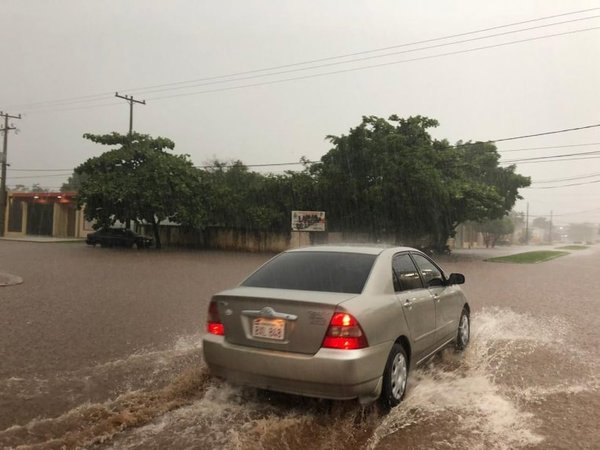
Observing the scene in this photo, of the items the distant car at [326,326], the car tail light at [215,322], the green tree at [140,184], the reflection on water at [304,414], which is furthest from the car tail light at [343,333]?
the green tree at [140,184]

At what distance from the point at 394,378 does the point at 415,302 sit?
851mm

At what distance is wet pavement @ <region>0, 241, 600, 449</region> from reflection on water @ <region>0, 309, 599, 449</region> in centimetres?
1

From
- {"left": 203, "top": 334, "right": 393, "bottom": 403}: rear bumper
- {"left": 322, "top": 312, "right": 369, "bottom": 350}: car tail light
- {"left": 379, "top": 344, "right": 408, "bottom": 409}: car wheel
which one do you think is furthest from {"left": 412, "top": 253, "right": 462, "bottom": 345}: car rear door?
{"left": 322, "top": 312, "right": 369, "bottom": 350}: car tail light

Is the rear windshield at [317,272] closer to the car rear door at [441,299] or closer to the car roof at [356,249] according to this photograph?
the car roof at [356,249]

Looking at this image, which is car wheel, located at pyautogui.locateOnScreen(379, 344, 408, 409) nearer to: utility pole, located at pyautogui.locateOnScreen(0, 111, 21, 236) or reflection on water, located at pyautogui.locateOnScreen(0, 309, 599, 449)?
reflection on water, located at pyautogui.locateOnScreen(0, 309, 599, 449)

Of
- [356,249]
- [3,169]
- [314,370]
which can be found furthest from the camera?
[3,169]

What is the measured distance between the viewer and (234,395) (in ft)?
15.7

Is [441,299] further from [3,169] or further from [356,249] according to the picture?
[3,169]

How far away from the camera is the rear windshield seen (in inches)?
179

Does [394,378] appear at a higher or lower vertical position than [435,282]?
lower

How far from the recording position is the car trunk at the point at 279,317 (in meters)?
4.02

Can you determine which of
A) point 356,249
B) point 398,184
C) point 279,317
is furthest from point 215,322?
point 398,184

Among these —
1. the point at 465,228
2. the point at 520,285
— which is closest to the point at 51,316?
the point at 520,285

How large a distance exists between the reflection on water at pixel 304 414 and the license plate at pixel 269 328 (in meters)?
0.68
